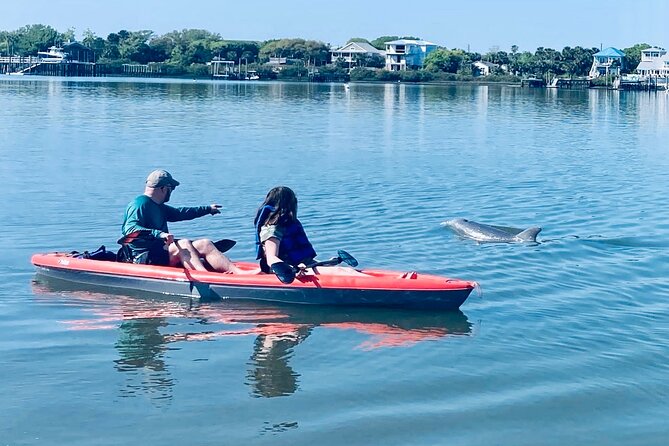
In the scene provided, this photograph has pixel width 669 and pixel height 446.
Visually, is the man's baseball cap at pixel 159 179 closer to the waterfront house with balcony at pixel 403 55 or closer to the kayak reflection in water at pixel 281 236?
the kayak reflection in water at pixel 281 236

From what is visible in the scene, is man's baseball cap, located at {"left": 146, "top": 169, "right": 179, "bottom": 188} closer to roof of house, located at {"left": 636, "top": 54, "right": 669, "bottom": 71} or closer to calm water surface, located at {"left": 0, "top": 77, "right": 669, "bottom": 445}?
calm water surface, located at {"left": 0, "top": 77, "right": 669, "bottom": 445}

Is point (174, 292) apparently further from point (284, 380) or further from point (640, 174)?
point (640, 174)

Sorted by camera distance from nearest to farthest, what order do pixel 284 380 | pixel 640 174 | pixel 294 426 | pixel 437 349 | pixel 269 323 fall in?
pixel 294 426 → pixel 284 380 → pixel 437 349 → pixel 269 323 → pixel 640 174

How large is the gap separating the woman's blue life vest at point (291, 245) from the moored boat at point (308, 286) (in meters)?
0.27

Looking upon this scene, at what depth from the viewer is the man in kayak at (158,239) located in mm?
13000

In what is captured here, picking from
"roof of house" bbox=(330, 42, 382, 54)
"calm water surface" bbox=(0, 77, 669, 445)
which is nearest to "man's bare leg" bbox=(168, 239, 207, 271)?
"calm water surface" bbox=(0, 77, 669, 445)

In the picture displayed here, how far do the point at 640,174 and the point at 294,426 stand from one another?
2270 cm

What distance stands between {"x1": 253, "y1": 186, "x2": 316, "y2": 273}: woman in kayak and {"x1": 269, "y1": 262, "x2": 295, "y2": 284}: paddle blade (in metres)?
0.06

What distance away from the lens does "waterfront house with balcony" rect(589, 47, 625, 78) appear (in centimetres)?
14862

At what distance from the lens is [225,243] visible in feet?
44.9

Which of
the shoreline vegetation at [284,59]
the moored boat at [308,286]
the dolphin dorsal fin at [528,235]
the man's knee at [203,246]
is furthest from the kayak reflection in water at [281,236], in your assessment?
the shoreline vegetation at [284,59]

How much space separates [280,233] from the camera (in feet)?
40.8

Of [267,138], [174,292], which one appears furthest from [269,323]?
[267,138]

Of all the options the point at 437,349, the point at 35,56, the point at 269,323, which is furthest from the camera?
the point at 35,56
